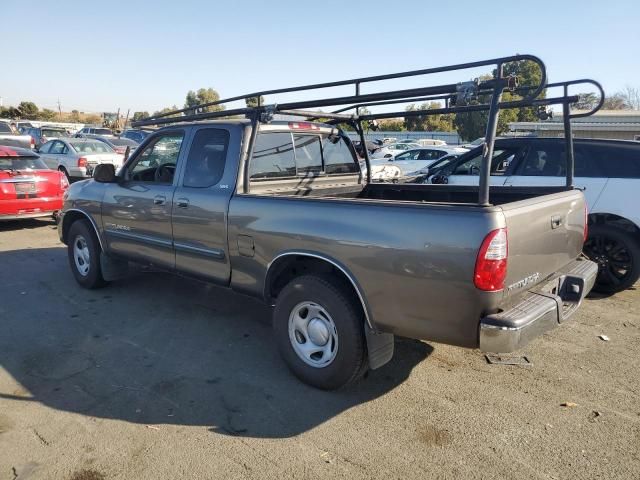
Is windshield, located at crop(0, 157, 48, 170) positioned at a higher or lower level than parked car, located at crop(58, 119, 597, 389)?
higher

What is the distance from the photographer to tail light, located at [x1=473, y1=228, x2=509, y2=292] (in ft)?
8.87

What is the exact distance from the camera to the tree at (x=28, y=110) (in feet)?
217

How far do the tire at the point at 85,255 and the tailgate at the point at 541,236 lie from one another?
15.0ft

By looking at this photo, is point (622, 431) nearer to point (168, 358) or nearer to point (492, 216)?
point (492, 216)

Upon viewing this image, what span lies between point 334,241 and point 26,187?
8.15 meters

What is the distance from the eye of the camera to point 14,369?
3891 millimetres

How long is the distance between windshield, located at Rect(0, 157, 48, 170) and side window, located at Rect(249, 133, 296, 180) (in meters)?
7.16

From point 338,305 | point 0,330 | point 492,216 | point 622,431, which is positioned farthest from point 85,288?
point 622,431

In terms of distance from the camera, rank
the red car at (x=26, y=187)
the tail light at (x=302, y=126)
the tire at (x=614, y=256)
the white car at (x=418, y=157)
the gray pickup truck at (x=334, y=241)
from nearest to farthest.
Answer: the gray pickup truck at (x=334, y=241) < the tail light at (x=302, y=126) < the tire at (x=614, y=256) < the red car at (x=26, y=187) < the white car at (x=418, y=157)

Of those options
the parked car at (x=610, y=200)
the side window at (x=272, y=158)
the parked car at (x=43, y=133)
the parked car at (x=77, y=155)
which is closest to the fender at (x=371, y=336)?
the side window at (x=272, y=158)

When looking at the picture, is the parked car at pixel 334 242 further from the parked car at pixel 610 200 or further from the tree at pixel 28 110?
the tree at pixel 28 110

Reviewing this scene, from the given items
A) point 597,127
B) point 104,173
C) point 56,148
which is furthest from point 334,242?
point 597,127

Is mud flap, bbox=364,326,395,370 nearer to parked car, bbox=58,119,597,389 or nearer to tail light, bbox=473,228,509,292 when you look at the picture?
parked car, bbox=58,119,597,389

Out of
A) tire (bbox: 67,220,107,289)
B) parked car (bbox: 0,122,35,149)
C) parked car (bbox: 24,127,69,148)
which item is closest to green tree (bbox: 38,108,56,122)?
parked car (bbox: 24,127,69,148)
